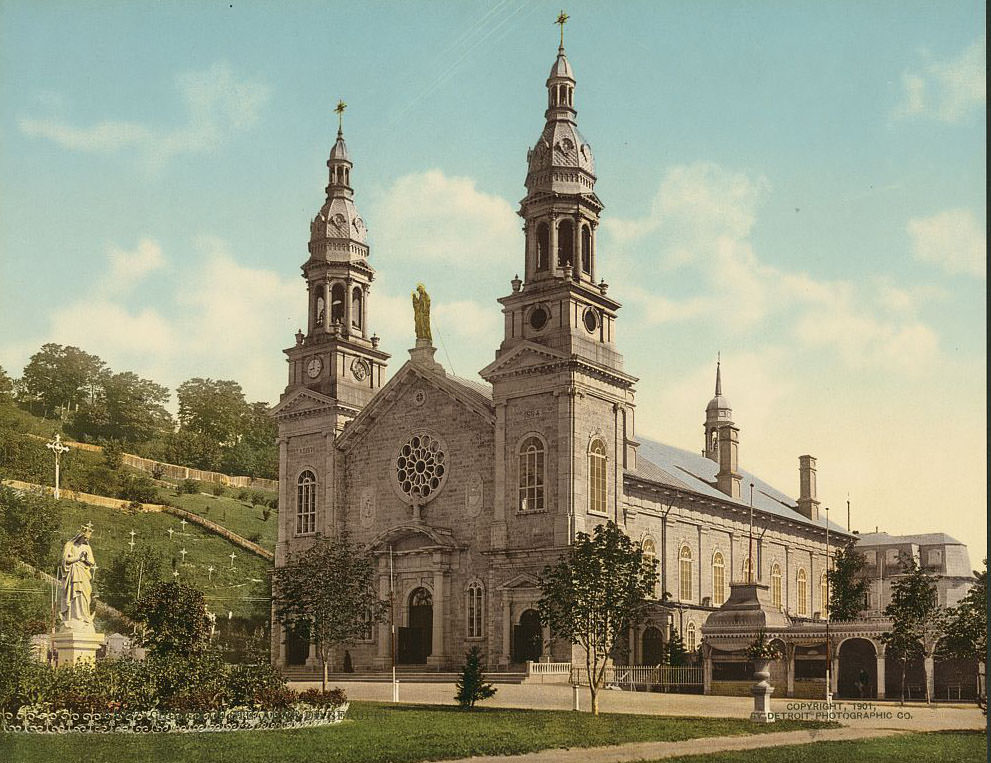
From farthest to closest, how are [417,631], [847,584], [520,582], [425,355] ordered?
[847,584]
[425,355]
[417,631]
[520,582]

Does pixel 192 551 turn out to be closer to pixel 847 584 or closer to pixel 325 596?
pixel 325 596

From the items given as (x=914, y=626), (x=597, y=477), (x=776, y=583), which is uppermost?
(x=597, y=477)

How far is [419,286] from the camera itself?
56656mm

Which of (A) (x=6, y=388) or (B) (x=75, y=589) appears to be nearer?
(B) (x=75, y=589)

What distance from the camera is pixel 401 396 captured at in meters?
60.2

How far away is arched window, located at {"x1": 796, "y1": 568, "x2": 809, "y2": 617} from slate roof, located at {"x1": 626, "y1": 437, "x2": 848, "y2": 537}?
3335 millimetres

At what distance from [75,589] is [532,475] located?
77.6 ft

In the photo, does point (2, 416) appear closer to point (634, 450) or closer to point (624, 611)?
point (634, 450)

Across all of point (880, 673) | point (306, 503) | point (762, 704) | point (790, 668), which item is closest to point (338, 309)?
point (306, 503)

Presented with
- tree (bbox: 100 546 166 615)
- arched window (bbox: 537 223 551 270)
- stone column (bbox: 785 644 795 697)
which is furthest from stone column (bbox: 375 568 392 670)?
stone column (bbox: 785 644 795 697)

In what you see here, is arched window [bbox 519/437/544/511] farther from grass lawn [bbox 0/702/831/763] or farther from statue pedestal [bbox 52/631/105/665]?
statue pedestal [bbox 52/631/105/665]

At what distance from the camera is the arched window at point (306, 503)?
63.2 m

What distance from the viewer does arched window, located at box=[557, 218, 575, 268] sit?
181ft

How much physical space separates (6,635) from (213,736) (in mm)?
7975
